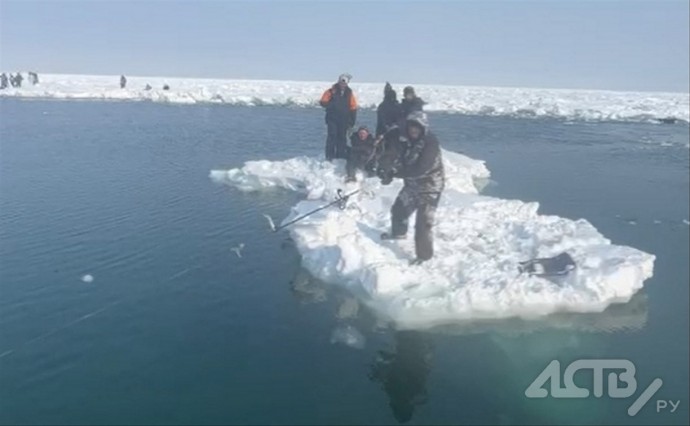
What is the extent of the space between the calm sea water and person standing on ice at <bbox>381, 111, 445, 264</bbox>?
1405 mm

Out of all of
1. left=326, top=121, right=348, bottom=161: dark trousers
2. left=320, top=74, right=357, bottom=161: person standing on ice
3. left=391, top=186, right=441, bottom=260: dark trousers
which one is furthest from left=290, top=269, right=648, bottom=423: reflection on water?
left=326, top=121, right=348, bottom=161: dark trousers

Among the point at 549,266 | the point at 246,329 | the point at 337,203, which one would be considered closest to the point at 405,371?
the point at 246,329

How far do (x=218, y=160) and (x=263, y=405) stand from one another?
1263cm

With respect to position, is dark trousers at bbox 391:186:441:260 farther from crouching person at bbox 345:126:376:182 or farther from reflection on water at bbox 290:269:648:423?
crouching person at bbox 345:126:376:182

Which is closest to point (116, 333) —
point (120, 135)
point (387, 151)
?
point (387, 151)

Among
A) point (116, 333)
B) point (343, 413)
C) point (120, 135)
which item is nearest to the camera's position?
point (343, 413)

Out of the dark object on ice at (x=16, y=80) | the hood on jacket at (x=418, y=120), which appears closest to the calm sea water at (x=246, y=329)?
the hood on jacket at (x=418, y=120)

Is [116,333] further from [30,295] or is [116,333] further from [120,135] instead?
[120,135]

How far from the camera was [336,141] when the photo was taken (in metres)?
14.1

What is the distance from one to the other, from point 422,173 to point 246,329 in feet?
9.91

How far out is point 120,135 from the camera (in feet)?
71.8

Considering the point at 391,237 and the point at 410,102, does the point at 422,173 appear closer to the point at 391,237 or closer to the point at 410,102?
the point at 391,237

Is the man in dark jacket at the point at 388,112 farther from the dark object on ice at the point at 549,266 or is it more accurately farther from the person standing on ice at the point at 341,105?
the dark object on ice at the point at 549,266

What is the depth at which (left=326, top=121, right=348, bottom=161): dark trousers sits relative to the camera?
1373 centimetres
